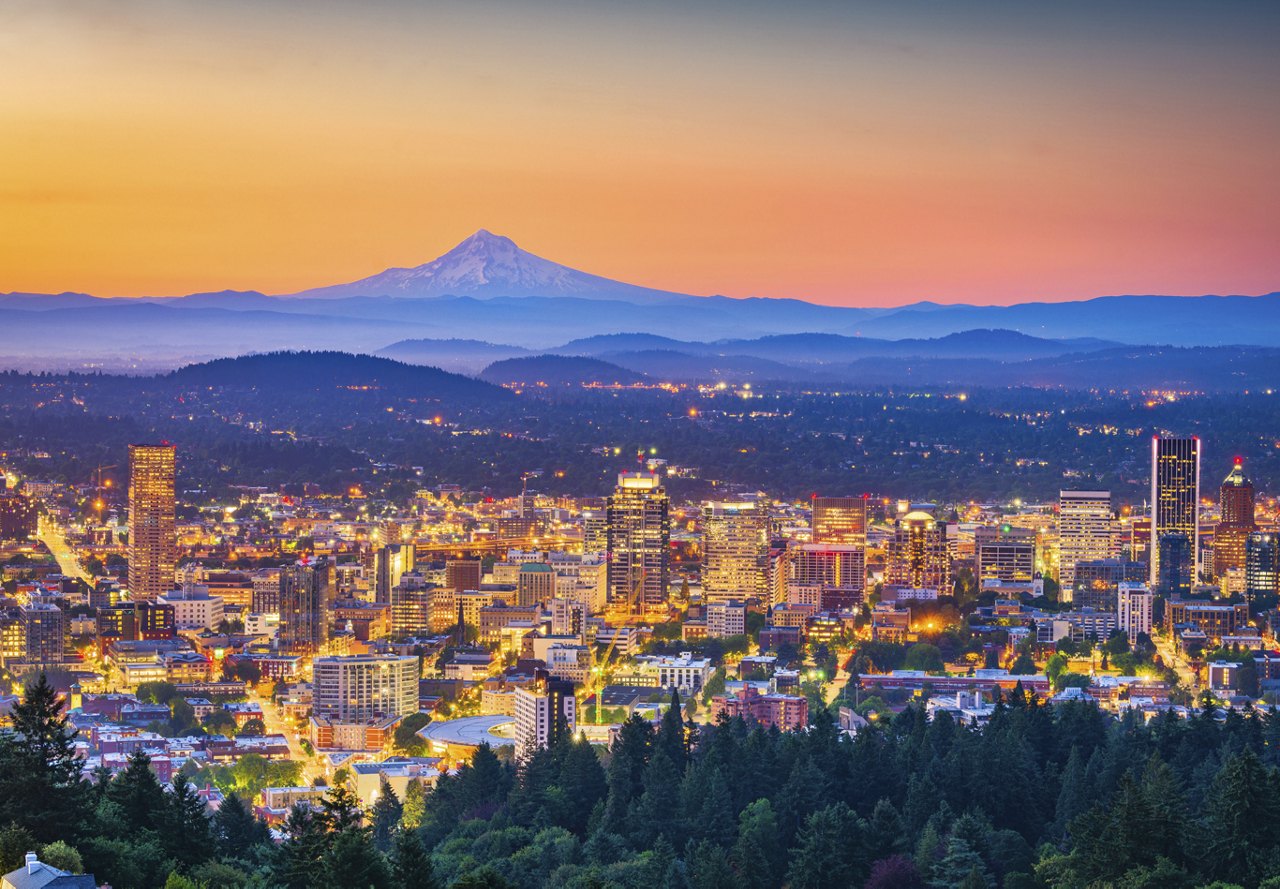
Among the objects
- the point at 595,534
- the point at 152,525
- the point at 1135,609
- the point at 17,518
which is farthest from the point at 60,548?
the point at 1135,609

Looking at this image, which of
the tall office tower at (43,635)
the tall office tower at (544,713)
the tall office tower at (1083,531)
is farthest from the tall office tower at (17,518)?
the tall office tower at (544,713)

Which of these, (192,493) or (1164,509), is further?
(192,493)

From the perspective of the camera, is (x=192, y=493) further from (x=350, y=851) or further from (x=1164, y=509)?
(x=350, y=851)

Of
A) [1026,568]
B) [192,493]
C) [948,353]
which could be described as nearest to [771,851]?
[1026,568]

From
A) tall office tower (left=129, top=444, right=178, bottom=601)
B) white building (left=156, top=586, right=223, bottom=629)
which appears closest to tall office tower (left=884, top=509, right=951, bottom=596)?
white building (left=156, top=586, right=223, bottom=629)

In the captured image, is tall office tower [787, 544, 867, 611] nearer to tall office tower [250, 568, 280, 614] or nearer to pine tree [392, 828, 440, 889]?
tall office tower [250, 568, 280, 614]

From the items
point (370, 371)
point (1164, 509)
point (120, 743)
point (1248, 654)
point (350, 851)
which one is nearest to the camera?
point (350, 851)

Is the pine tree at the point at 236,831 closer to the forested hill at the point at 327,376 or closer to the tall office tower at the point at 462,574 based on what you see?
the tall office tower at the point at 462,574
